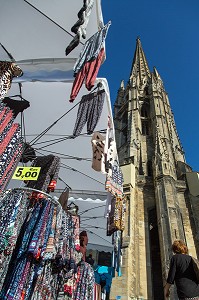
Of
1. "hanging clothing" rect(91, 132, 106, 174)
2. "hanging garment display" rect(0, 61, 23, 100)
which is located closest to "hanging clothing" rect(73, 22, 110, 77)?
"hanging garment display" rect(0, 61, 23, 100)

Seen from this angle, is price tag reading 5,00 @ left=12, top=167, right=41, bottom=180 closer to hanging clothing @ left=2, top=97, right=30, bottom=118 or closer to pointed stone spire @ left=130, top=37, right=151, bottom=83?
hanging clothing @ left=2, top=97, right=30, bottom=118

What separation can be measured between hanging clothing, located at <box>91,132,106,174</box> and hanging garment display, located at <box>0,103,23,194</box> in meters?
2.65

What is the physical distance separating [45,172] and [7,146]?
183cm

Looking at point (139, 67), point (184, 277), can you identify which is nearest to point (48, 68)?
point (184, 277)

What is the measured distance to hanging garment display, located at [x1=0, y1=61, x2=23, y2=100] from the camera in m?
4.85

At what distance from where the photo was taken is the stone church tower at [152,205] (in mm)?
11941

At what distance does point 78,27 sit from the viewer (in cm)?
535

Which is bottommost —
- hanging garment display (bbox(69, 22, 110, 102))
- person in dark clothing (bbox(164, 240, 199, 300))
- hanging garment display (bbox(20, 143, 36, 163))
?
person in dark clothing (bbox(164, 240, 199, 300))

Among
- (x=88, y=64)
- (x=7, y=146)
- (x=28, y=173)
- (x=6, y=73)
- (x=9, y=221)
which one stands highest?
(x=88, y=64)

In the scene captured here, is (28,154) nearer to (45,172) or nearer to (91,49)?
(45,172)

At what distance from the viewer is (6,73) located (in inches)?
198

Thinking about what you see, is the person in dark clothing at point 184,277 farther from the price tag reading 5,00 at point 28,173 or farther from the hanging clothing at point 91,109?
the hanging clothing at point 91,109

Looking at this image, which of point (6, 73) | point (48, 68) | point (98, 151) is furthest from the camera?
point (98, 151)

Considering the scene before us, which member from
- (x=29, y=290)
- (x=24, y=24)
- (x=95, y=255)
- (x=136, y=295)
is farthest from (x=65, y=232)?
(x=136, y=295)
